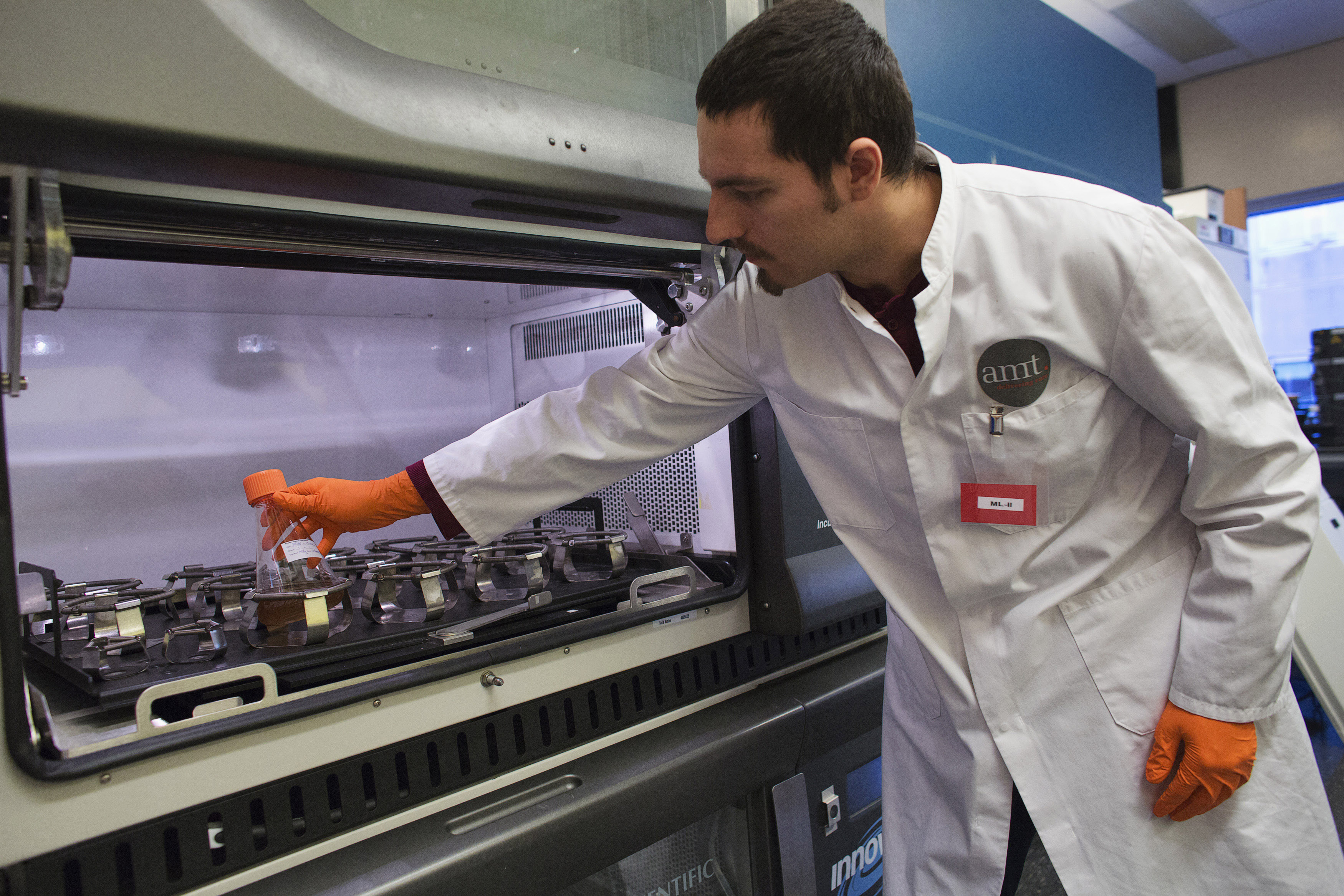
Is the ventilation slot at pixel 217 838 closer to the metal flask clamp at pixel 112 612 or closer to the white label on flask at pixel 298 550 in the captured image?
the metal flask clamp at pixel 112 612

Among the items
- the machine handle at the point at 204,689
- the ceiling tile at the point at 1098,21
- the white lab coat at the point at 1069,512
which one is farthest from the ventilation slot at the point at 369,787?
the ceiling tile at the point at 1098,21

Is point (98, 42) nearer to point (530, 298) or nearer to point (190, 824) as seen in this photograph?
point (190, 824)

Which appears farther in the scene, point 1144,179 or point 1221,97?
point 1221,97

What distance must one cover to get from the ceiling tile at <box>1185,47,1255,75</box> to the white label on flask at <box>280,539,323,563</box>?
5.66m

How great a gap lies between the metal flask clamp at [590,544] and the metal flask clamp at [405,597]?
18 cm

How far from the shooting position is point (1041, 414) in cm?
92

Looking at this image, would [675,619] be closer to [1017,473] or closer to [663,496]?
[663,496]

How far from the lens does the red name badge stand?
94 centimetres

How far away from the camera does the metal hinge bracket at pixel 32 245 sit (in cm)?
64

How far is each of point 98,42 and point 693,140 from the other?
646 millimetres

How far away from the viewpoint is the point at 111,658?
859 mm

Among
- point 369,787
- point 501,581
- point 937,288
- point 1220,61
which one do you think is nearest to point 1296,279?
point 1220,61

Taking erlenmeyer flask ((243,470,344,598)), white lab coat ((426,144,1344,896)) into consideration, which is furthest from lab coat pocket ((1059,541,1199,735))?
erlenmeyer flask ((243,470,344,598))

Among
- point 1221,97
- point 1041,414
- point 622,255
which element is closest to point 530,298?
point 622,255
